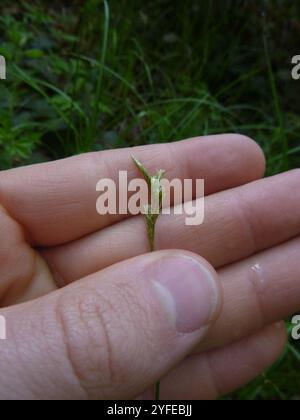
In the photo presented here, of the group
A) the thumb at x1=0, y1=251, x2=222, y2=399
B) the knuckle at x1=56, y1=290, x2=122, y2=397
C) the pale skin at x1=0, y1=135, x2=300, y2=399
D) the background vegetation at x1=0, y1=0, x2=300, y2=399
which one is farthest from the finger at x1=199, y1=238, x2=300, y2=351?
the knuckle at x1=56, y1=290, x2=122, y2=397

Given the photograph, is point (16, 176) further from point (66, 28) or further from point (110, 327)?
point (66, 28)

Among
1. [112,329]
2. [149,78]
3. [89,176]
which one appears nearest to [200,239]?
[89,176]

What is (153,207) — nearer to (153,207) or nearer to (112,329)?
(153,207)

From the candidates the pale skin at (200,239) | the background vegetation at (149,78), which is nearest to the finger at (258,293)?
the pale skin at (200,239)

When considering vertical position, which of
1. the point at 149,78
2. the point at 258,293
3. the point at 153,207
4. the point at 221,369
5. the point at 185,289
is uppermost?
the point at 149,78

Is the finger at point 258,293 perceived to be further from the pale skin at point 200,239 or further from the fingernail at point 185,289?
the fingernail at point 185,289

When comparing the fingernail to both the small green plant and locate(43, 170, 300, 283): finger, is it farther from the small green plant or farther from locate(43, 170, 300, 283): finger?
locate(43, 170, 300, 283): finger
